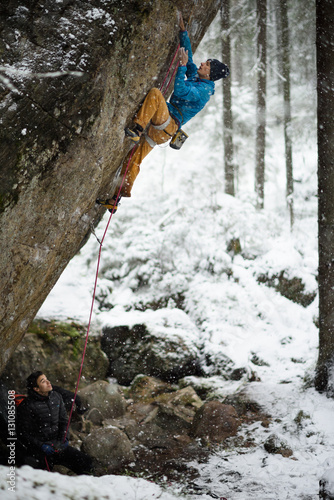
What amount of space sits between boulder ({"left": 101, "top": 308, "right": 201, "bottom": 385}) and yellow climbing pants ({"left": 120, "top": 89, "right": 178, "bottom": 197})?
4210 mm

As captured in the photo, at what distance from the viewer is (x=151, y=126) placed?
17.4ft

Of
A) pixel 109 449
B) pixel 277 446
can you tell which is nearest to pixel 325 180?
pixel 277 446

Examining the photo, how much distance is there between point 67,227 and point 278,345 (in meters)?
6.82

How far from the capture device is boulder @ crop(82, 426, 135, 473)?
5082 millimetres

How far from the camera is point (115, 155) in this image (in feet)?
15.2

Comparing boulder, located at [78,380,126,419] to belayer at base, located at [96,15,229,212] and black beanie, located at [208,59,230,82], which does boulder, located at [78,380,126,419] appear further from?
black beanie, located at [208,59,230,82]

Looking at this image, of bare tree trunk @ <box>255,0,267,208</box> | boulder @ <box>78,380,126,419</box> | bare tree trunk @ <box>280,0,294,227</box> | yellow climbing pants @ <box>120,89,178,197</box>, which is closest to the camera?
yellow climbing pants @ <box>120,89,178,197</box>

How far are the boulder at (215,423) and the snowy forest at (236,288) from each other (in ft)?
0.40

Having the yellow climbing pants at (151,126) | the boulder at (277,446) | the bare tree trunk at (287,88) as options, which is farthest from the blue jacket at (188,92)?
the bare tree trunk at (287,88)

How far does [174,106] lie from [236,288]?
6.20 meters

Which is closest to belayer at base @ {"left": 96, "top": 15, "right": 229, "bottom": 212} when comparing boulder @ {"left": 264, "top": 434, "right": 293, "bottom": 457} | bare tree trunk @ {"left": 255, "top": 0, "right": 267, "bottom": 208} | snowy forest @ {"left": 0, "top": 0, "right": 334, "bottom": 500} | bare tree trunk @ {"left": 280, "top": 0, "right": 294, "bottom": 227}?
snowy forest @ {"left": 0, "top": 0, "right": 334, "bottom": 500}

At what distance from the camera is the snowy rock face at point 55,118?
11.5ft

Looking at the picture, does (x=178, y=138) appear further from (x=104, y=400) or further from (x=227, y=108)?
(x=227, y=108)

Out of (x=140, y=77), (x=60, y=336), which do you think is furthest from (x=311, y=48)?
(x=60, y=336)
